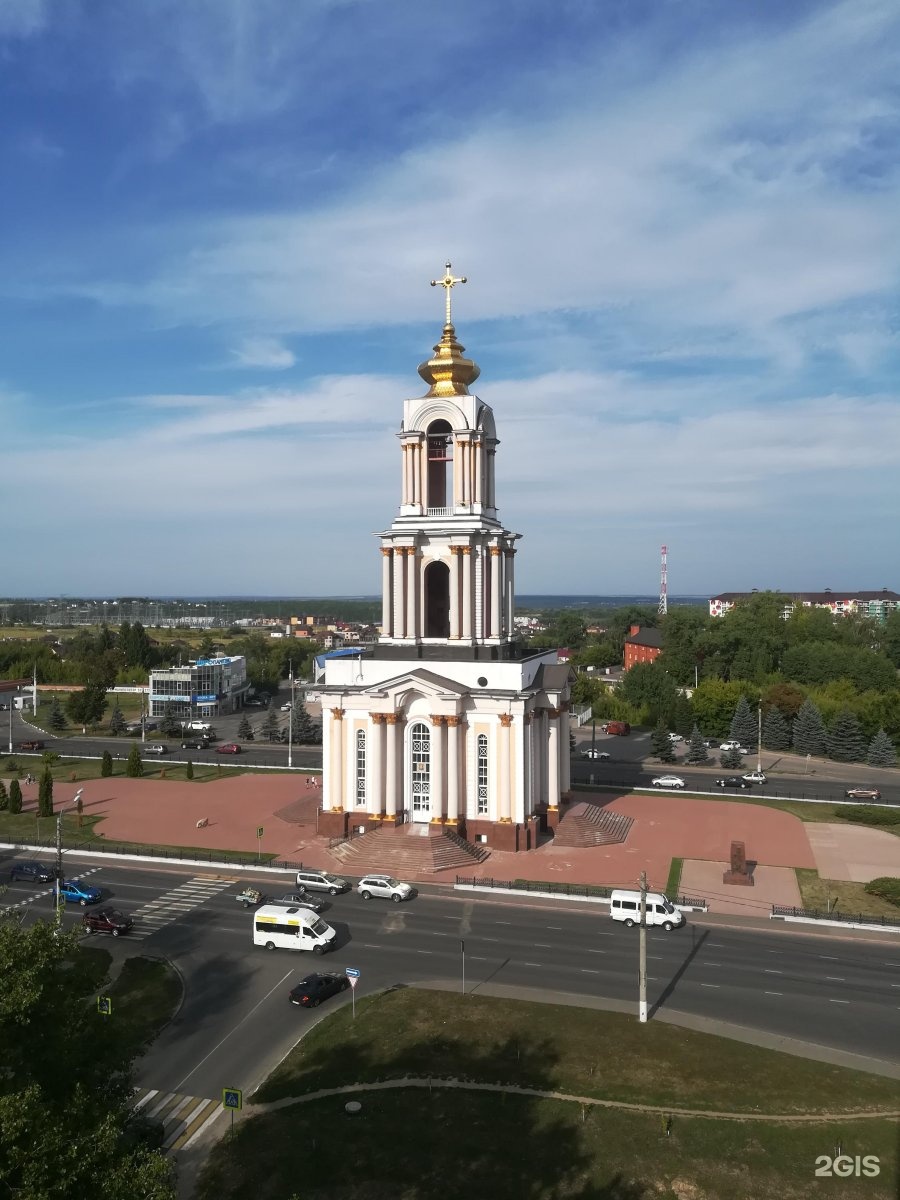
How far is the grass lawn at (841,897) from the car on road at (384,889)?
59.6 feet

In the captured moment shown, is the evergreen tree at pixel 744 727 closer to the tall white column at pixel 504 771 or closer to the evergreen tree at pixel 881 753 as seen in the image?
the evergreen tree at pixel 881 753

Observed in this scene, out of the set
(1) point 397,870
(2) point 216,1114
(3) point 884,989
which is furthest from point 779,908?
(2) point 216,1114

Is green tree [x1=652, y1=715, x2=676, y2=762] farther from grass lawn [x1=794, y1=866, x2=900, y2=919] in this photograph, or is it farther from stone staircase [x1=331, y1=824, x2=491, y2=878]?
stone staircase [x1=331, y1=824, x2=491, y2=878]

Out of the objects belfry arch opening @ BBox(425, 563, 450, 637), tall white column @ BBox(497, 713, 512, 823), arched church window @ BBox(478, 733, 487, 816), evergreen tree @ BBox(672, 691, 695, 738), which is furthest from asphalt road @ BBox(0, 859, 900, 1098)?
evergreen tree @ BBox(672, 691, 695, 738)

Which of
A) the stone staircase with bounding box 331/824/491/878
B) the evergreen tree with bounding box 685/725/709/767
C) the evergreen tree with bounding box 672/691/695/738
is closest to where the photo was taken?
the stone staircase with bounding box 331/824/491/878

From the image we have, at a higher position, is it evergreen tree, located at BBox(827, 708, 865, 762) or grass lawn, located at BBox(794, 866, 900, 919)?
evergreen tree, located at BBox(827, 708, 865, 762)

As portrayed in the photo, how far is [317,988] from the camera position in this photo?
93.8ft

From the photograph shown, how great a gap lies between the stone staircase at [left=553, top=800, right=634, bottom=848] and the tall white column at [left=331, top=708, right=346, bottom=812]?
489 inches

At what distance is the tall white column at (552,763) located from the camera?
48.8m

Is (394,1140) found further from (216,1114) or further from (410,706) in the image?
(410,706)

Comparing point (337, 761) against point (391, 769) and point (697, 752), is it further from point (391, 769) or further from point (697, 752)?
point (697, 752)

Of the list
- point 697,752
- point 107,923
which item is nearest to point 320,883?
point 107,923

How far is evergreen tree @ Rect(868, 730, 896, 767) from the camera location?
71.1 metres

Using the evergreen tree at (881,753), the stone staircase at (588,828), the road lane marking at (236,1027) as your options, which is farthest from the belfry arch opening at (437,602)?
the evergreen tree at (881,753)
